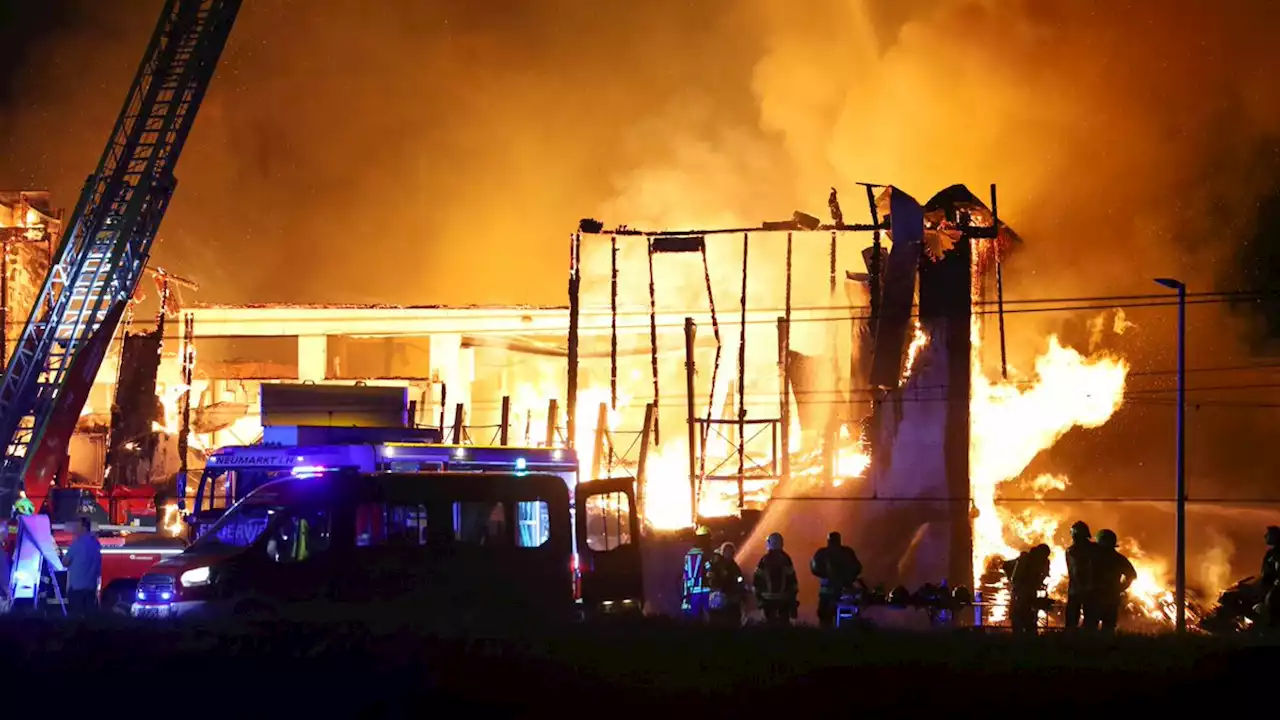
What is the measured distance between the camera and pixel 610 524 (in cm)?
1426

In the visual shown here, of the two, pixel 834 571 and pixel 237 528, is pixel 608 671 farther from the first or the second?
pixel 834 571

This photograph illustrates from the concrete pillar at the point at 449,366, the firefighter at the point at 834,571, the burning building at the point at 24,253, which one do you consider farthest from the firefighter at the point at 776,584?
the burning building at the point at 24,253

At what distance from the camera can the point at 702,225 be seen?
4181cm

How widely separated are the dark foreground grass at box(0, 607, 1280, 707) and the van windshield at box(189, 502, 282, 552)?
3.67 meters

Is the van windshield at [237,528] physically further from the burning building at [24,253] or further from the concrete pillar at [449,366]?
the concrete pillar at [449,366]

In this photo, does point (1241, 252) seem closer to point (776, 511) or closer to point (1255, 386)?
point (1255, 386)

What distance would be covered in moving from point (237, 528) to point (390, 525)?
155 cm

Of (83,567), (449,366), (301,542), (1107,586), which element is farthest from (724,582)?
(449,366)

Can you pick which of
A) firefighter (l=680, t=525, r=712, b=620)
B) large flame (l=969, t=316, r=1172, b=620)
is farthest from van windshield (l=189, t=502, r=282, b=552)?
large flame (l=969, t=316, r=1172, b=620)

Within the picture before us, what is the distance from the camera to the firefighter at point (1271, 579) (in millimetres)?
12367

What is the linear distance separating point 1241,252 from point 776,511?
1558 cm

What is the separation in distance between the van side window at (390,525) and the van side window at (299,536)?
0.28m

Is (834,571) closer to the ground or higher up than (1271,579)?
closer to the ground

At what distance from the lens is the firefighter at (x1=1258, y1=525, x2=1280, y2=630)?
12367 millimetres
